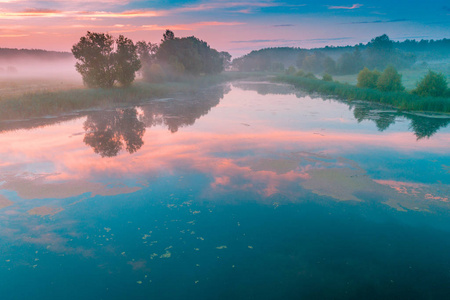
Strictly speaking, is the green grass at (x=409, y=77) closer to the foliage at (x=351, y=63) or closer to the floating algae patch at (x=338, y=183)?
the foliage at (x=351, y=63)

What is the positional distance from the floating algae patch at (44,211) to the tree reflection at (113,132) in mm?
5102

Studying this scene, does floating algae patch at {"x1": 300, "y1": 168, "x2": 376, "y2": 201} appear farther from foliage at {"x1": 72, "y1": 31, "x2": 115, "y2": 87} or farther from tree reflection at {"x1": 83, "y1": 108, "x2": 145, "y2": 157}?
foliage at {"x1": 72, "y1": 31, "x2": 115, "y2": 87}

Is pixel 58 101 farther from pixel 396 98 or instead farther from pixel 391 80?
pixel 391 80

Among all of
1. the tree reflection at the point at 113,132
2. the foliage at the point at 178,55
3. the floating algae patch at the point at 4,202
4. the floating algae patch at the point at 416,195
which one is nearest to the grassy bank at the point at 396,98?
the floating algae patch at the point at 416,195

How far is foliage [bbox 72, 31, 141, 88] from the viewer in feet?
108

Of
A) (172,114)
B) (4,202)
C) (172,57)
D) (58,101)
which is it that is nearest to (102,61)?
(58,101)

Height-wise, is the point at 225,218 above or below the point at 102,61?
below

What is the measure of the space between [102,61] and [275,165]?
30.8m

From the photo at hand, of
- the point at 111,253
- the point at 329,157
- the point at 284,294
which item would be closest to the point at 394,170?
the point at 329,157

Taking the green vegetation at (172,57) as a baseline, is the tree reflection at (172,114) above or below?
below

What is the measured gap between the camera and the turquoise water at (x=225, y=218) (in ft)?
17.6

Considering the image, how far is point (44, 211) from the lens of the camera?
8.02 m

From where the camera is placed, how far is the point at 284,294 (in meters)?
5.09

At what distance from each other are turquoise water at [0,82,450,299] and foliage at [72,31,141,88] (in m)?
20.0
